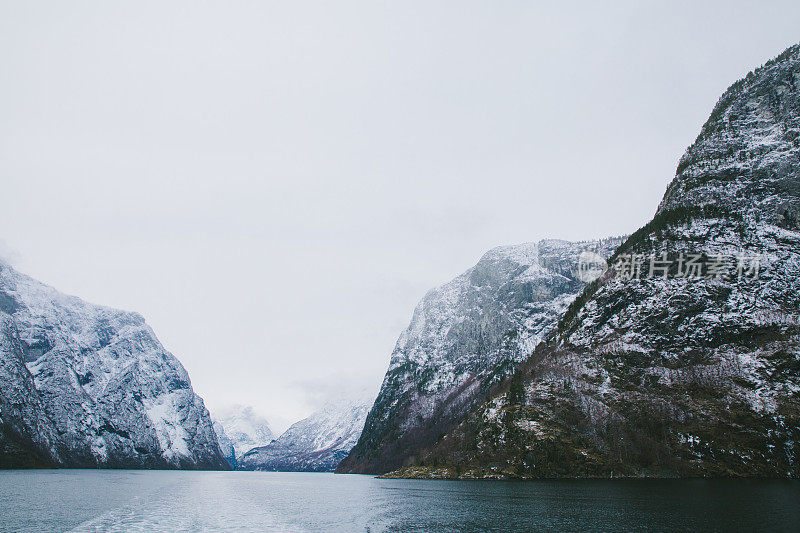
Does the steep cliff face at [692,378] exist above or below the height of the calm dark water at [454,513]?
above

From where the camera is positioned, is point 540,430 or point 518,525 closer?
point 518,525

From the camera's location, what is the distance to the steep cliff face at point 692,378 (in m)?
146

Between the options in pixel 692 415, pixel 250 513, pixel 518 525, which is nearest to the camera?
pixel 518 525

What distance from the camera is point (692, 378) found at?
16600 centimetres

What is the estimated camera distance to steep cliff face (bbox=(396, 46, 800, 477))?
14626cm

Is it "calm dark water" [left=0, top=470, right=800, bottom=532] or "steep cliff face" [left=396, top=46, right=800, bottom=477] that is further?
"steep cliff face" [left=396, top=46, right=800, bottom=477]

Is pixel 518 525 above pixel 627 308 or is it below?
below

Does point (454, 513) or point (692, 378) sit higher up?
point (692, 378)

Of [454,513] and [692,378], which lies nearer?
[454,513]

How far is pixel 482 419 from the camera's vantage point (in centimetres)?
19000

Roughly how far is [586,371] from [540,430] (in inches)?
1523

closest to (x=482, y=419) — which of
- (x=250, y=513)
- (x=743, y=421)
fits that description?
(x=743, y=421)

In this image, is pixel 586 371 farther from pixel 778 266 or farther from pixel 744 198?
pixel 744 198

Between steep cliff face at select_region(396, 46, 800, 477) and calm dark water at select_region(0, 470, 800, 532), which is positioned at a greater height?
steep cliff face at select_region(396, 46, 800, 477)
